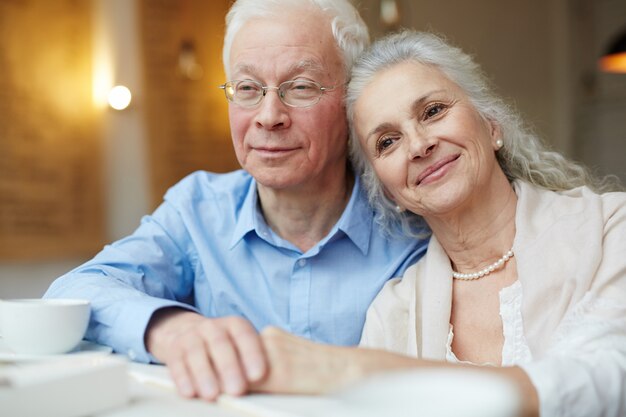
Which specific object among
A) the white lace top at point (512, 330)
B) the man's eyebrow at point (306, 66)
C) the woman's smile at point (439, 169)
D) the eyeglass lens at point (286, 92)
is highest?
the man's eyebrow at point (306, 66)

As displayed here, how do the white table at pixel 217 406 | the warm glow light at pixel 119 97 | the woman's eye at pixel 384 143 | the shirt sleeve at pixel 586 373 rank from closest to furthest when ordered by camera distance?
the white table at pixel 217 406 < the shirt sleeve at pixel 586 373 < the woman's eye at pixel 384 143 < the warm glow light at pixel 119 97

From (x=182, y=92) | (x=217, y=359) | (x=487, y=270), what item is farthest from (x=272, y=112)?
(x=182, y=92)

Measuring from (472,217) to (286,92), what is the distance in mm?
589

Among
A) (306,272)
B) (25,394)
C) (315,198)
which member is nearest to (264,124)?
(315,198)

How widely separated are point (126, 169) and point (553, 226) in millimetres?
2950

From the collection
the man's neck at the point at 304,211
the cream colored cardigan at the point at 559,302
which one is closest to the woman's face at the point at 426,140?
the cream colored cardigan at the point at 559,302

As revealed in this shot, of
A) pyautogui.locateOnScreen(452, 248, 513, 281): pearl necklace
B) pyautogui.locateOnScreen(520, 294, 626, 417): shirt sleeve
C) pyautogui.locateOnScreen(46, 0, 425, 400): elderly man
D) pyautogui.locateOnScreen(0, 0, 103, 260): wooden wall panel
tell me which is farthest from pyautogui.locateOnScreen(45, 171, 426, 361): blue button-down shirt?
pyautogui.locateOnScreen(0, 0, 103, 260): wooden wall panel

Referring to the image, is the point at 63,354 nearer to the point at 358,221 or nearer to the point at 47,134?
the point at 358,221

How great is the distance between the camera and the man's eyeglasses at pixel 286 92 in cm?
178

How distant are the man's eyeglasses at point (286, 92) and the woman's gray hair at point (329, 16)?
5.4 inches

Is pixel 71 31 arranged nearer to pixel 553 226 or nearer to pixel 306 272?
pixel 306 272

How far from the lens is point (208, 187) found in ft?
6.67

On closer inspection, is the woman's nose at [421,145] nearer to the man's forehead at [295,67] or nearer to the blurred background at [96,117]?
the man's forehead at [295,67]

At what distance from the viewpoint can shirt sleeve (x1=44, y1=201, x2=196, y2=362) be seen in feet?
4.21
